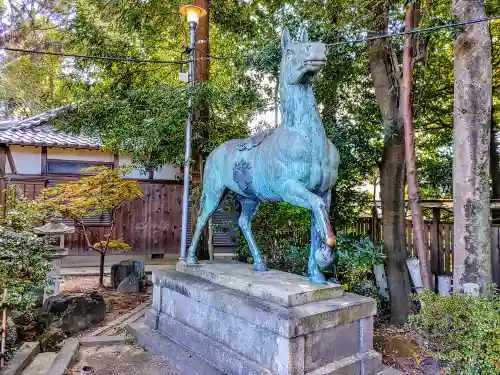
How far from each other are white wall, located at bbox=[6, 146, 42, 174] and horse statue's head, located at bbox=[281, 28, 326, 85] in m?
8.89

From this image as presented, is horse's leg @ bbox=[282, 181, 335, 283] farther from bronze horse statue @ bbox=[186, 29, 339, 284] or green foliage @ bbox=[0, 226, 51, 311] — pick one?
green foliage @ bbox=[0, 226, 51, 311]

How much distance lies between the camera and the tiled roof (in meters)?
9.03

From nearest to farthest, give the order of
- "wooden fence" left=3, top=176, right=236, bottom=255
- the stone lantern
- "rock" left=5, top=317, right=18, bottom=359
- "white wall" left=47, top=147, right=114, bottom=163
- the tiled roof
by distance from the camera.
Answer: "rock" left=5, top=317, right=18, bottom=359 → the stone lantern → the tiled roof → "white wall" left=47, top=147, right=114, bottom=163 → "wooden fence" left=3, top=176, right=236, bottom=255

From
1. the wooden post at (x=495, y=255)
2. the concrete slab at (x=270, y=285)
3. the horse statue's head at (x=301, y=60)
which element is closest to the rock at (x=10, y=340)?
the concrete slab at (x=270, y=285)

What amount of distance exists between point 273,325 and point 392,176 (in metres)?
3.76

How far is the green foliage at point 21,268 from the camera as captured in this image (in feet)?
11.4

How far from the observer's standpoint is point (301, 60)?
3.02m

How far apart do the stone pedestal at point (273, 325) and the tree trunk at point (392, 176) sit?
258 centimetres

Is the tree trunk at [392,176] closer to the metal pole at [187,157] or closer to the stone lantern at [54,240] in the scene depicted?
the metal pole at [187,157]

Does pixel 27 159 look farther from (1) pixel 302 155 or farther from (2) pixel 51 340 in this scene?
(1) pixel 302 155

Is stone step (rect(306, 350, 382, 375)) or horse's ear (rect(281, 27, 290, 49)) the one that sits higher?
horse's ear (rect(281, 27, 290, 49))

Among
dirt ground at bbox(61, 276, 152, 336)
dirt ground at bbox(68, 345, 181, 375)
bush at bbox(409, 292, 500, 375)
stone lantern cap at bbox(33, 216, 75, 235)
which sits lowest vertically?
dirt ground at bbox(61, 276, 152, 336)

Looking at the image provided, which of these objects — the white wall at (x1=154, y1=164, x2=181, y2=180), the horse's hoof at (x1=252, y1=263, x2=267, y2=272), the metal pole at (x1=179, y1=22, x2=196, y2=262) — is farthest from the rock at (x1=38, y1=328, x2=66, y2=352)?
the white wall at (x1=154, y1=164, x2=181, y2=180)

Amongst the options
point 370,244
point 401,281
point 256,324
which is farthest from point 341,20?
point 256,324
